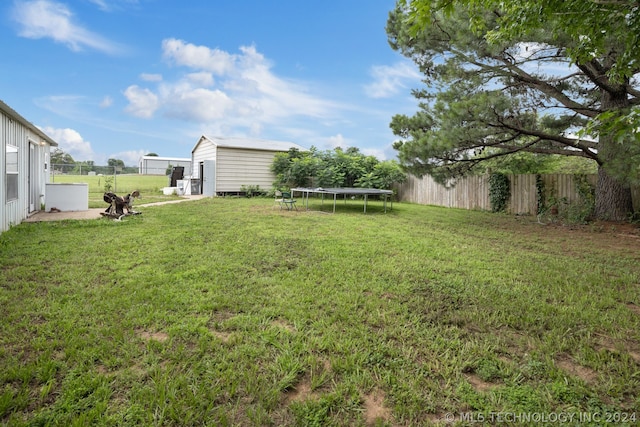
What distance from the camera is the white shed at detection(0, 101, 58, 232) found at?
6.17 meters

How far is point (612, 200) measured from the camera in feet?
28.1

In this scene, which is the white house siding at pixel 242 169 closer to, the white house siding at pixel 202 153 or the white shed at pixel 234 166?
the white shed at pixel 234 166

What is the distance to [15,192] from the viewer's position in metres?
6.97

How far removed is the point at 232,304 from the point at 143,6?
14398 millimetres

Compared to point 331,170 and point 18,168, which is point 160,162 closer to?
point 331,170

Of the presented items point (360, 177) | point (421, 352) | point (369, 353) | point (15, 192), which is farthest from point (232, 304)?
point (360, 177)

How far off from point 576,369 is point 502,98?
6084 millimetres

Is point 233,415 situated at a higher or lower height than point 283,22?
lower

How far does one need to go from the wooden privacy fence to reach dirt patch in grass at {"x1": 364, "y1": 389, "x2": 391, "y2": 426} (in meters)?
8.63

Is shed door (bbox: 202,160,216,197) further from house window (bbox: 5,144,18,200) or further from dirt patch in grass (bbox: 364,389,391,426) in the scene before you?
dirt patch in grass (bbox: 364,389,391,426)

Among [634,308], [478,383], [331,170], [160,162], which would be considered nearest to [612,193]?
[634,308]

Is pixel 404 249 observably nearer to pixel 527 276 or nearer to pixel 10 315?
pixel 527 276

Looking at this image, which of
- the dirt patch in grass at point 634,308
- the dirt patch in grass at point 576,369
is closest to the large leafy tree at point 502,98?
the dirt patch in grass at point 634,308

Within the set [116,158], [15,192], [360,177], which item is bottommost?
[15,192]
